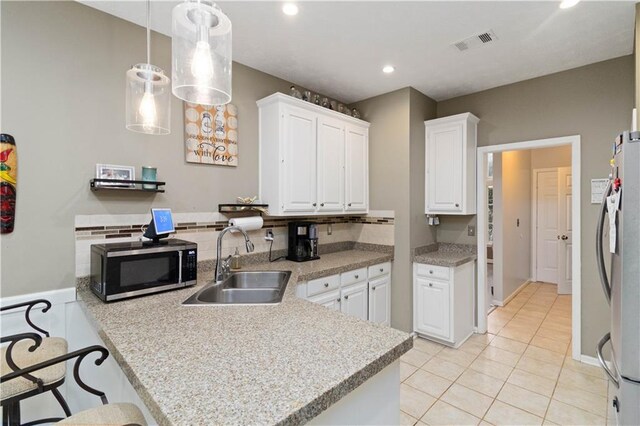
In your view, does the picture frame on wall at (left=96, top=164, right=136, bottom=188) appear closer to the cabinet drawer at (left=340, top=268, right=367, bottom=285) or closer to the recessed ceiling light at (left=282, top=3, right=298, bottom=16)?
the recessed ceiling light at (left=282, top=3, right=298, bottom=16)

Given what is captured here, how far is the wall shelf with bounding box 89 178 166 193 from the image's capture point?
1934 millimetres

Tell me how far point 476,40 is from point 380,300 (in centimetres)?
256

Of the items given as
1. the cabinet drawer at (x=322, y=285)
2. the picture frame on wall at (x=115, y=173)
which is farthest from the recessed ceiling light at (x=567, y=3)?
the picture frame on wall at (x=115, y=173)

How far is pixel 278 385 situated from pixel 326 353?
25 cm

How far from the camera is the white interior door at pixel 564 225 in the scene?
513 cm

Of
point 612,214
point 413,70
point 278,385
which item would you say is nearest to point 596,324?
point 612,214

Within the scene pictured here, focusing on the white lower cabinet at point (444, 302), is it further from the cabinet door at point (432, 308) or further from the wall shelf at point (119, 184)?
the wall shelf at point (119, 184)

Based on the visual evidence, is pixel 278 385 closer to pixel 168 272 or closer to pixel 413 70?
pixel 168 272

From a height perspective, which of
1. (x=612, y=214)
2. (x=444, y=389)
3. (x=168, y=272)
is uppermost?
(x=612, y=214)

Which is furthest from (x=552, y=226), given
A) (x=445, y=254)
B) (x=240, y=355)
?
(x=240, y=355)

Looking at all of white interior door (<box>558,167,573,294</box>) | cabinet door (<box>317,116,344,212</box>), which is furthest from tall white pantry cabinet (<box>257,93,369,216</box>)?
white interior door (<box>558,167,573,294</box>)

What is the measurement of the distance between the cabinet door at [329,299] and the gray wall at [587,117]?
2.28 m

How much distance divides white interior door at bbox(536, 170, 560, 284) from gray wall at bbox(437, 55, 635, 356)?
310cm

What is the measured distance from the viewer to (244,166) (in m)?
2.84
